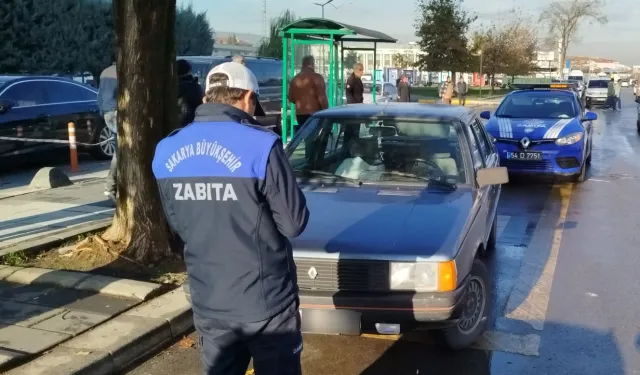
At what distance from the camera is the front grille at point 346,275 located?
4.02 metres

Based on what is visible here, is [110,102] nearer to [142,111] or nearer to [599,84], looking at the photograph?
[142,111]

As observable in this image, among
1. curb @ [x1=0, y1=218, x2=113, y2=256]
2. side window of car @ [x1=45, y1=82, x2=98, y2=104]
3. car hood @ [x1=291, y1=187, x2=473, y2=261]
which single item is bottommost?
curb @ [x1=0, y1=218, x2=113, y2=256]

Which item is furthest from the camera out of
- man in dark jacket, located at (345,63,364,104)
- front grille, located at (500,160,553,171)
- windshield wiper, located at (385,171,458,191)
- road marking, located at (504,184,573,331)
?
man in dark jacket, located at (345,63,364,104)

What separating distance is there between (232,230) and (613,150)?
16245 millimetres

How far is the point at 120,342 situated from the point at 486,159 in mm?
3542

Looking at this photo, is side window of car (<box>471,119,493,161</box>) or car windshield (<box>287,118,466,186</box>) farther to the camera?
side window of car (<box>471,119,493,161</box>)

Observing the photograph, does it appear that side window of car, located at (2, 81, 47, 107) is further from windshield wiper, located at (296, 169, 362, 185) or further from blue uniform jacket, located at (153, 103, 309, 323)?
blue uniform jacket, located at (153, 103, 309, 323)

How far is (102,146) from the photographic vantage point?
524 inches

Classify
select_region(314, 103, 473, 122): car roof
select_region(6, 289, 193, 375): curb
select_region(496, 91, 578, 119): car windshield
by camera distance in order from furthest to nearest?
select_region(496, 91, 578, 119): car windshield
select_region(314, 103, 473, 122): car roof
select_region(6, 289, 193, 375): curb

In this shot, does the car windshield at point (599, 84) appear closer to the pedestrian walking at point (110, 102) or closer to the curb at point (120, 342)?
the pedestrian walking at point (110, 102)

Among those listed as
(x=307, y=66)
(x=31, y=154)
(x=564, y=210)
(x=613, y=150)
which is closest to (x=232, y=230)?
(x=564, y=210)

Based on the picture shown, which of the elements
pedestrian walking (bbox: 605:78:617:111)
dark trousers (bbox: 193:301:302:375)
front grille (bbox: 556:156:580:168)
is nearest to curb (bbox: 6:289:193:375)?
dark trousers (bbox: 193:301:302:375)

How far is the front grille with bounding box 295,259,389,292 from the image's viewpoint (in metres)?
4.02

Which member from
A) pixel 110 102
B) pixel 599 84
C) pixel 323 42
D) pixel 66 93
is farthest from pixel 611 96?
pixel 110 102
